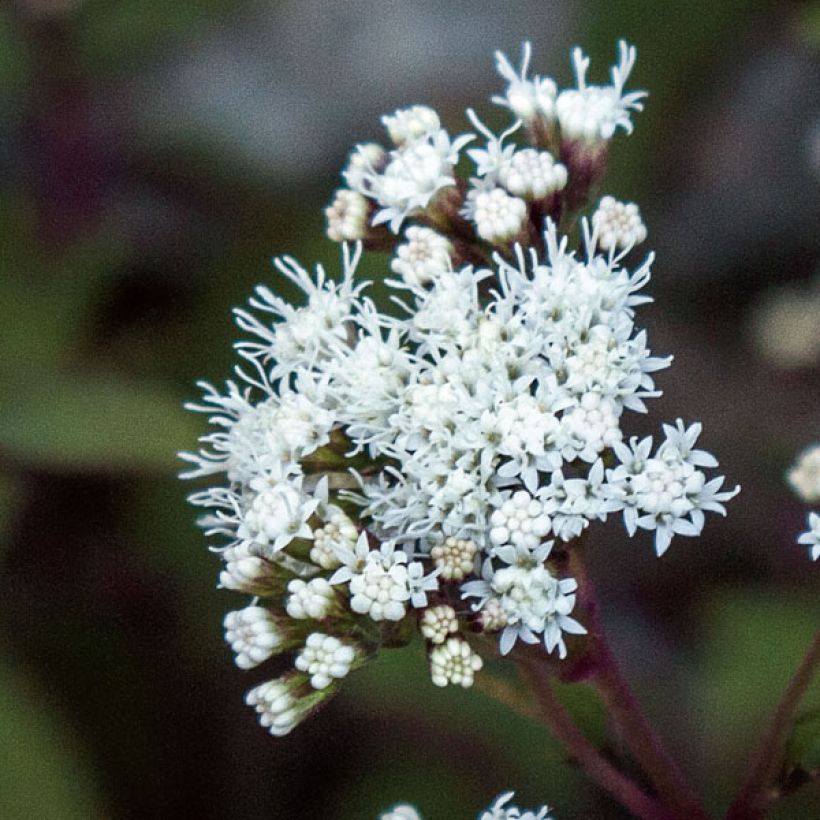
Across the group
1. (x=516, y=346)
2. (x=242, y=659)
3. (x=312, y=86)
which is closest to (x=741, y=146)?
(x=312, y=86)

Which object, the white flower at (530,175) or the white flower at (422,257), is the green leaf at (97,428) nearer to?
the white flower at (422,257)

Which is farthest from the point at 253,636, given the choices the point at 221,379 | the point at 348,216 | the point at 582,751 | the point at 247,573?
the point at 221,379

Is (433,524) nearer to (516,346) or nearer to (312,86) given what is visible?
(516,346)

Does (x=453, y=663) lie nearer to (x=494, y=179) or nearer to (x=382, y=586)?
(x=382, y=586)

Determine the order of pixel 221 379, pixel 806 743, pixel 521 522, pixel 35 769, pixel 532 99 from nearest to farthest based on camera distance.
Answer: pixel 521 522 → pixel 806 743 → pixel 532 99 → pixel 35 769 → pixel 221 379

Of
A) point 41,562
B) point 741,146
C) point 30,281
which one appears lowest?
point 41,562

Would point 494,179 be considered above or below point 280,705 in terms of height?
above
